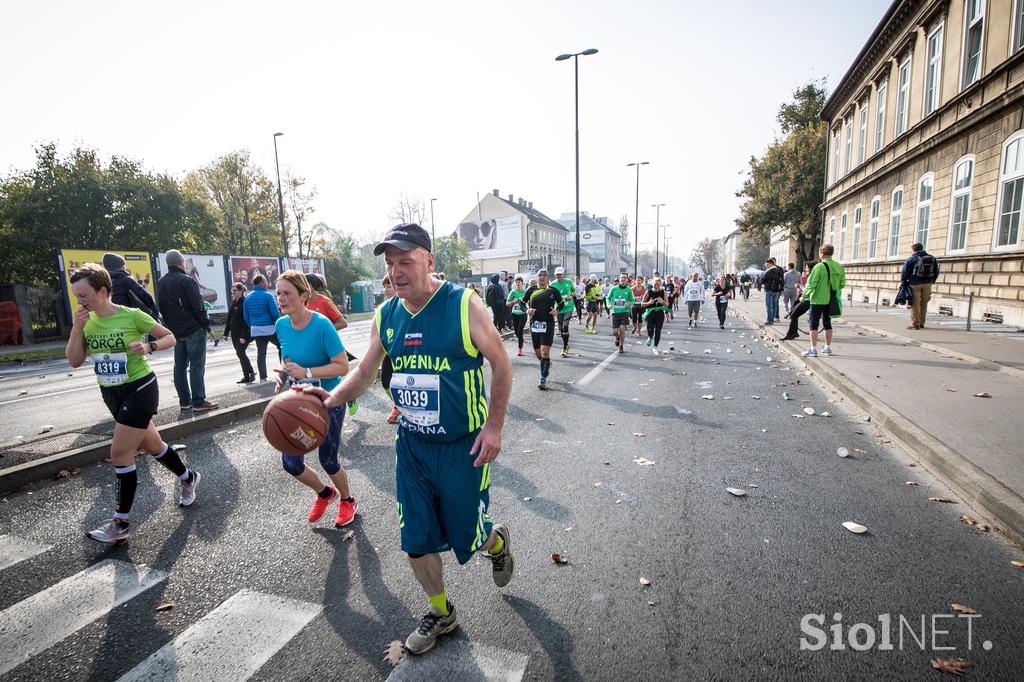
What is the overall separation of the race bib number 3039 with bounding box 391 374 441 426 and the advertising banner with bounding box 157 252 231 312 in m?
28.6

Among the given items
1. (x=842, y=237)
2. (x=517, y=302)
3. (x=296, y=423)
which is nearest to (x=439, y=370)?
(x=296, y=423)

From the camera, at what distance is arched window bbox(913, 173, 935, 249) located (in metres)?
17.1

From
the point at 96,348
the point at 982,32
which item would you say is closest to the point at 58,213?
the point at 96,348

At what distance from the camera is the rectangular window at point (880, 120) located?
2195 cm

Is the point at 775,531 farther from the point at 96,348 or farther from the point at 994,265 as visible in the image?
the point at 994,265

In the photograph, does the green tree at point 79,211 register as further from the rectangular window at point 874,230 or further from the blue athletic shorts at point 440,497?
the rectangular window at point 874,230

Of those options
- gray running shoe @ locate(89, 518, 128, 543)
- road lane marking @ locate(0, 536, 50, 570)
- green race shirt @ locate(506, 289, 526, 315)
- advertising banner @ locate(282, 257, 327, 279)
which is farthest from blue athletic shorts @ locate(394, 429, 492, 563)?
advertising banner @ locate(282, 257, 327, 279)

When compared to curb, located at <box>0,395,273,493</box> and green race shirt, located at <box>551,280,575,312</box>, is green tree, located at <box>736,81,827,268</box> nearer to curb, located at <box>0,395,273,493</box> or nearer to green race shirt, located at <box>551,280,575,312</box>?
green race shirt, located at <box>551,280,575,312</box>

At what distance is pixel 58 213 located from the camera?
2691cm

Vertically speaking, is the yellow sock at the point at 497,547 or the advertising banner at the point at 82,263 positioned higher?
the advertising banner at the point at 82,263

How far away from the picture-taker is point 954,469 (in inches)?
172

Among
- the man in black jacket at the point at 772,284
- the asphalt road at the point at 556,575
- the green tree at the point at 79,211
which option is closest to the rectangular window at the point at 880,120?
the man in black jacket at the point at 772,284

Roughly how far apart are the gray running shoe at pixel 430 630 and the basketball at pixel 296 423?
1.14 meters

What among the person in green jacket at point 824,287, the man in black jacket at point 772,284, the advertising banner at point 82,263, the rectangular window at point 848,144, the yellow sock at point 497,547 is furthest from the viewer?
the rectangular window at point 848,144
